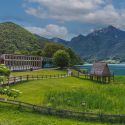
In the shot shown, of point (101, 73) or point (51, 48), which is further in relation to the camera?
point (51, 48)

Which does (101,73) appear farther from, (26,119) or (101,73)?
(26,119)

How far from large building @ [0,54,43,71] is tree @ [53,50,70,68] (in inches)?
453

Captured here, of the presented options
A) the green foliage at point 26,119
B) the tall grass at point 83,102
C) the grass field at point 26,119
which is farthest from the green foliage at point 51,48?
the grass field at point 26,119

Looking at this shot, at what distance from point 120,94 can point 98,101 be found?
13341 mm

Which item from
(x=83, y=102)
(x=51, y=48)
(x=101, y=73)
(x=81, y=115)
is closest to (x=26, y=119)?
(x=81, y=115)

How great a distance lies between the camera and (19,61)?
5271 inches

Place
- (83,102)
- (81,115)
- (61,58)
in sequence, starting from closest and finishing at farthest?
1. (81,115)
2. (83,102)
3. (61,58)

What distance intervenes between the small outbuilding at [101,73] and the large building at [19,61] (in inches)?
1236

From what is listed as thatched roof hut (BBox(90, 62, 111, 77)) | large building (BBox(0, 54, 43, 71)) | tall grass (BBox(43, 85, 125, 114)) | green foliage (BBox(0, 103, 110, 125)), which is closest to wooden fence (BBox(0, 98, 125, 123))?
green foliage (BBox(0, 103, 110, 125))

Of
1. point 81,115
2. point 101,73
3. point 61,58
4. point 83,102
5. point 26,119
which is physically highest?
point 61,58

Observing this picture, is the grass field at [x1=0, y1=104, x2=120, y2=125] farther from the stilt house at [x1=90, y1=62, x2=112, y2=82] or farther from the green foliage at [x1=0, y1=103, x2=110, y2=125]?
the stilt house at [x1=90, y1=62, x2=112, y2=82]

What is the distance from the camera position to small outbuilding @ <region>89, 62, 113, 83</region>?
103 meters

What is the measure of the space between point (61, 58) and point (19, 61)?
1645 centimetres

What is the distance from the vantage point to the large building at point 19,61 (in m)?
125
